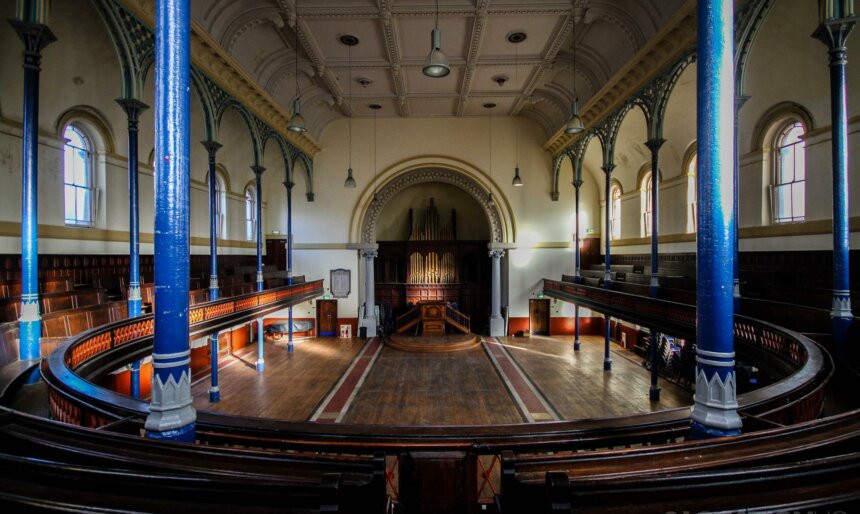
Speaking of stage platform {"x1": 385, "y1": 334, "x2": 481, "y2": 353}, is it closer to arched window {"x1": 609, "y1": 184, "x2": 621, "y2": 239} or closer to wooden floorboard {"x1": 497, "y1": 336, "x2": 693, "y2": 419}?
wooden floorboard {"x1": 497, "y1": 336, "x2": 693, "y2": 419}

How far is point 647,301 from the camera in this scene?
30.9 ft

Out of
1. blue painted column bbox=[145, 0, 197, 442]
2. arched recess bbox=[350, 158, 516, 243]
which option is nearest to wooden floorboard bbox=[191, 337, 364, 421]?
arched recess bbox=[350, 158, 516, 243]

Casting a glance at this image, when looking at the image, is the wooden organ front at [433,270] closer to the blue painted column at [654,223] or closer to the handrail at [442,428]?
the blue painted column at [654,223]

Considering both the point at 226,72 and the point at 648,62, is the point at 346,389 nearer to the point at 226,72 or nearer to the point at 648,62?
the point at 226,72

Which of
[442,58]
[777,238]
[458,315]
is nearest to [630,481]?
[442,58]

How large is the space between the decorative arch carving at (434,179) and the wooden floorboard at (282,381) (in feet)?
18.9

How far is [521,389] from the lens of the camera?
1155 centimetres

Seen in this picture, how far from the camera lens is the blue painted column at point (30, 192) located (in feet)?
18.4

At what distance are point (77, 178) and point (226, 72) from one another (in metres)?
4.68

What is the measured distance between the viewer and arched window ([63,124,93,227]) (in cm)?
1009

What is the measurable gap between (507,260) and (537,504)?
1750 cm

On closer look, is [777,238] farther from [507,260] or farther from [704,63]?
[507,260]

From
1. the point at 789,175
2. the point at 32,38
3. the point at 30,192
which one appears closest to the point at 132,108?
the point at 32,38

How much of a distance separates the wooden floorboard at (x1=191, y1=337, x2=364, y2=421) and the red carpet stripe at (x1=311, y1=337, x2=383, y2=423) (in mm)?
225
